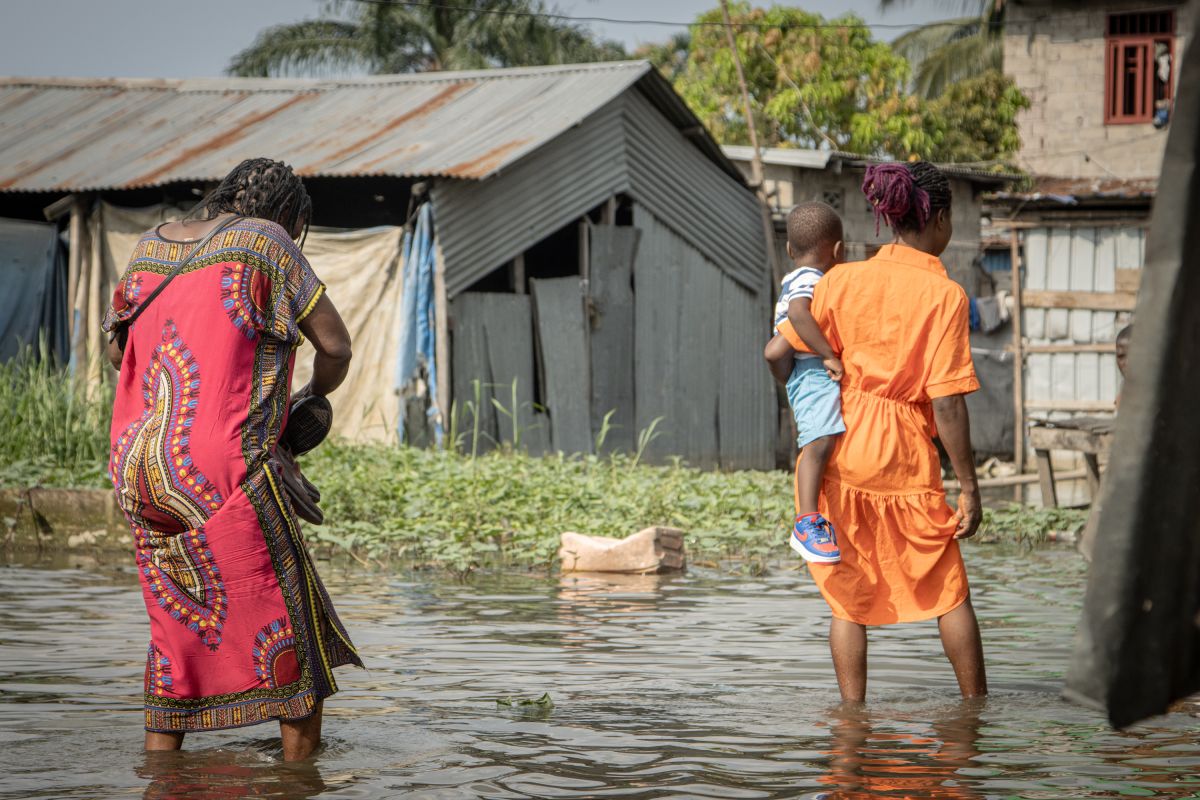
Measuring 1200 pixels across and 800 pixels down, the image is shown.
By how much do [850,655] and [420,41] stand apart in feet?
101

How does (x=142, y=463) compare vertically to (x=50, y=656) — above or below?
above

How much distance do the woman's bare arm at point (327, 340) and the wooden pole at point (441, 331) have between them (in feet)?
32.2

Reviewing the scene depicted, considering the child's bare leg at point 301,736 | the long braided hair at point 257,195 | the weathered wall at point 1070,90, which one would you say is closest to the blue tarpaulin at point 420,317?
the long braided hair at point 257,195

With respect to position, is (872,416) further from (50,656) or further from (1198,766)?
(50,656)

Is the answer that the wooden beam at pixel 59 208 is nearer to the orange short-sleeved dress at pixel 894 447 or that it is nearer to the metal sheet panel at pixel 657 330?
the metal sheet panel at pixel 657 330

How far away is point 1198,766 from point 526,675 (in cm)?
239

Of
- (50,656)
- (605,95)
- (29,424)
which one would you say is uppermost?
(605,95)

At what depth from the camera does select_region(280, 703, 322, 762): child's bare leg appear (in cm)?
387

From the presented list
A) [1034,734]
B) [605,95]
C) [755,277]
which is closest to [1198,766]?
[1034,734]

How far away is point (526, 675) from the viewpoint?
548cm

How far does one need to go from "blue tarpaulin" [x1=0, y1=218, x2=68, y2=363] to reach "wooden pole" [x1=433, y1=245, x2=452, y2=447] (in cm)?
475

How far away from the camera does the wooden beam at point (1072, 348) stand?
54.4 ft

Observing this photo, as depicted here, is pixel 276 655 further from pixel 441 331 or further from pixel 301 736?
pixel 441 331

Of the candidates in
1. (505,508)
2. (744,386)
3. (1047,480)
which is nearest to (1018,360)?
(744,386)
